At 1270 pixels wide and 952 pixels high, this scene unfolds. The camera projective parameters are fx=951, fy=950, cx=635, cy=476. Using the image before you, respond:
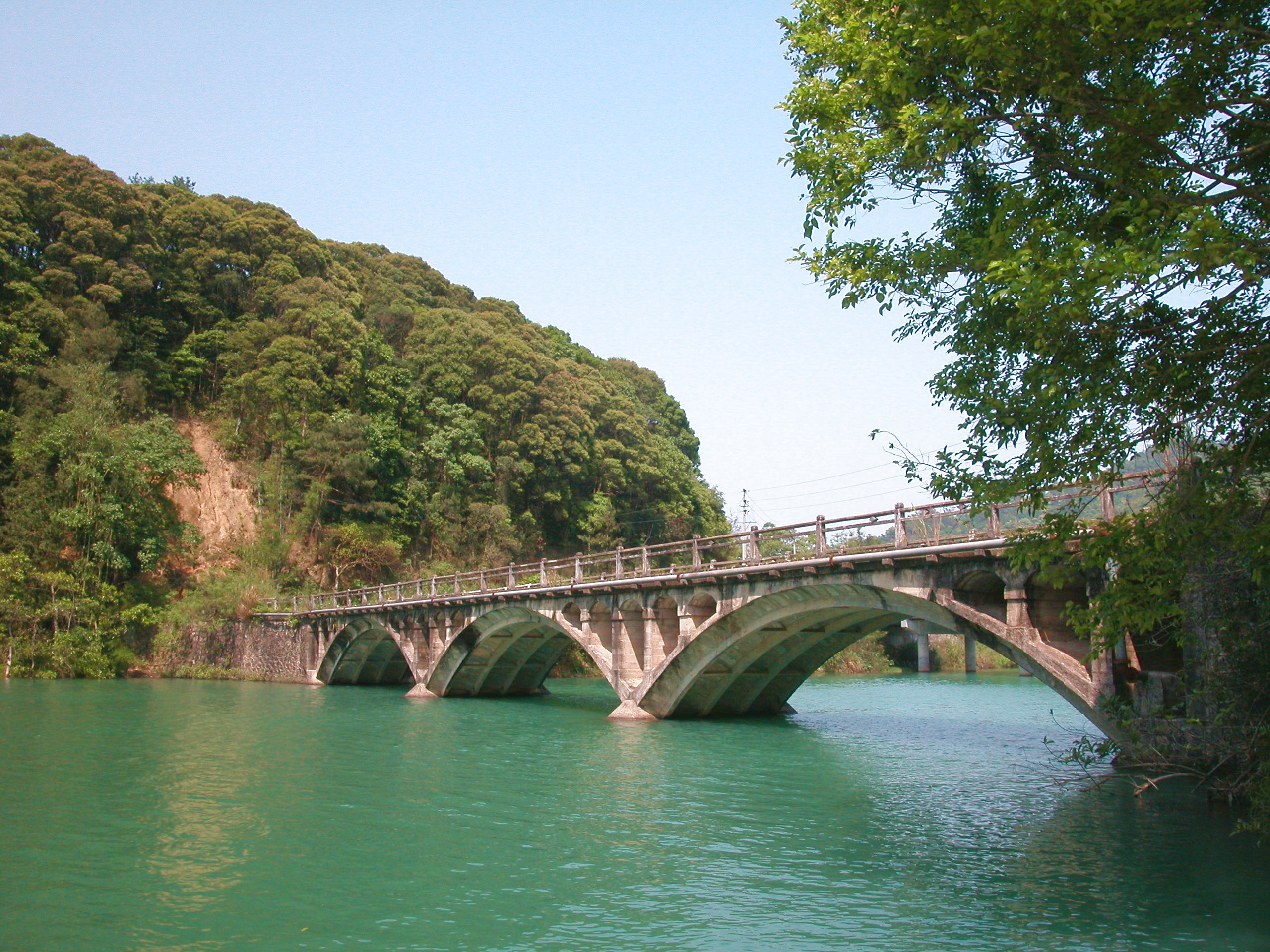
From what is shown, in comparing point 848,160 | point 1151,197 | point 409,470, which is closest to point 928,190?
point 848,160

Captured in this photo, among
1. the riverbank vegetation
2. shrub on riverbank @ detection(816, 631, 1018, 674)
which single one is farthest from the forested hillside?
the riverbank vegetation

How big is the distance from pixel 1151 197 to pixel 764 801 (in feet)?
39.0

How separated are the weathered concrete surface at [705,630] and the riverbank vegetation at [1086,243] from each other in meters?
5.84

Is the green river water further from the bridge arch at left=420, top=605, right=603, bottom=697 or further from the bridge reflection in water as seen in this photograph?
the bridge arch at left=420, top=605, right=603, bottom=697

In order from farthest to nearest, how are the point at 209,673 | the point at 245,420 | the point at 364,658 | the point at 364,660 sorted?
the point at 245,420, the point at 209,673, the point at 364,660, the point at 364,658

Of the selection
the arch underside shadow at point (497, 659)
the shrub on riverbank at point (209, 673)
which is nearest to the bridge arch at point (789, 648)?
the arch underside shadow at point (497, 659)

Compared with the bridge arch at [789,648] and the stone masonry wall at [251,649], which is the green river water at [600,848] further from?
the stone masonry wall at [251,649]

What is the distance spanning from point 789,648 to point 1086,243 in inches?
791

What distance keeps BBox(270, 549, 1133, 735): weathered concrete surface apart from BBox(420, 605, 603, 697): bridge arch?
7cm

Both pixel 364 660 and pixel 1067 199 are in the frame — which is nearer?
pixel 1067 199

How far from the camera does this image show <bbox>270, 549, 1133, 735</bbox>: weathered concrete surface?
56.4 ft

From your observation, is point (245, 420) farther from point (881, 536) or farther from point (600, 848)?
point (600, 848)

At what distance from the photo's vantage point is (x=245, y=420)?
57.7 meters

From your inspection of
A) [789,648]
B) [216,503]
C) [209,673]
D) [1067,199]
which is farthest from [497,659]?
[1067,199]
